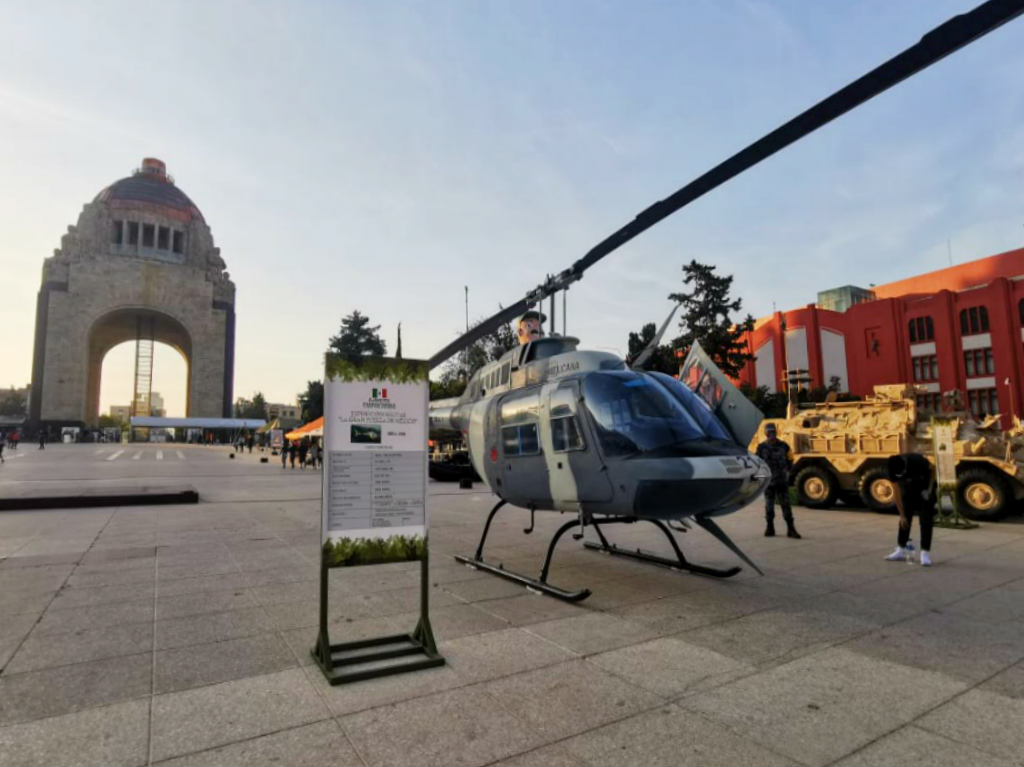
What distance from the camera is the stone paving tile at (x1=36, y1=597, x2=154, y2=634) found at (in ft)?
15.0

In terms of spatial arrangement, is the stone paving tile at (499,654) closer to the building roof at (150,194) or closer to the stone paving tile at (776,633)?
the stone paving tile at (776,633)

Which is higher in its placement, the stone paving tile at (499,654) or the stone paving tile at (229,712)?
the stone paving tile at (229,712)

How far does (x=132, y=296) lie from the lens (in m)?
63.9

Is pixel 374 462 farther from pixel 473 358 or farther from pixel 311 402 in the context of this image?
pixel 311 402

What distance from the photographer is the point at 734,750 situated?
2762 mm

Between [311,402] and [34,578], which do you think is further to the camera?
[311,402]

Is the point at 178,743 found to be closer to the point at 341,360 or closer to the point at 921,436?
the point at 341,360

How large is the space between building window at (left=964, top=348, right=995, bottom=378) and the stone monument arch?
69364 millimetres

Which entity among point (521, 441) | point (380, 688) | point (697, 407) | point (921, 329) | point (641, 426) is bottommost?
point (380, 688)

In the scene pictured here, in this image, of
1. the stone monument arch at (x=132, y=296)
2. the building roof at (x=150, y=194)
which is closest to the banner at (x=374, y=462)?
the stone monument arch at (x=132, y=296)

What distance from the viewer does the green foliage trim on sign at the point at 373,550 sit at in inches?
152

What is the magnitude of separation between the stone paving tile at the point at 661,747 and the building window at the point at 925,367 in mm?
43215

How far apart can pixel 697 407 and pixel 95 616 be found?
18.3ft

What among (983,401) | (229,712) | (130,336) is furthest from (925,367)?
(130,336)
